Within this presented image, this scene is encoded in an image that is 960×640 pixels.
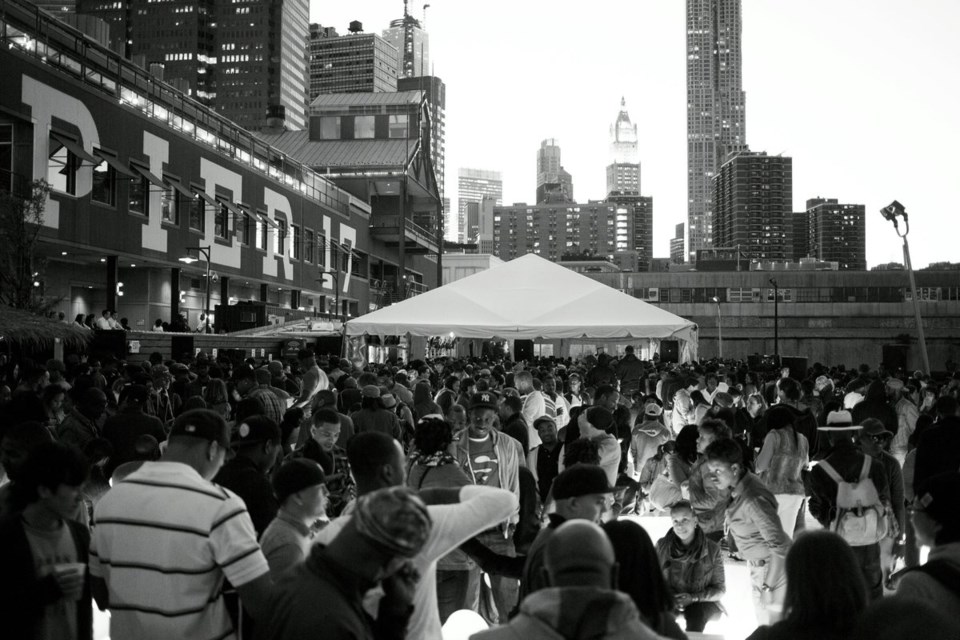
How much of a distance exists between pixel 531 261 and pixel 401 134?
180ft

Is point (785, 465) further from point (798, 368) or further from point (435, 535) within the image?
point (798, 368)

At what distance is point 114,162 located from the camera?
28.6 m

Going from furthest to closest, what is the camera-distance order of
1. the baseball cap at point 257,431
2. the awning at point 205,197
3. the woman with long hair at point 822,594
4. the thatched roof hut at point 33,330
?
1. the awning at point 205,197
2. the thatched roof hut at point 33,330
3. the baseball cap at point 257,431
4. the woman with long hair at point 822,594

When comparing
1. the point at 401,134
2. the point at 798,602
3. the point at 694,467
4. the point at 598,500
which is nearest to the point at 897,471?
the point at 694,467

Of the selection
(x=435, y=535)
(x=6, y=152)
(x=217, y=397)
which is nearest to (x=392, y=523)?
(x=435, y=535)

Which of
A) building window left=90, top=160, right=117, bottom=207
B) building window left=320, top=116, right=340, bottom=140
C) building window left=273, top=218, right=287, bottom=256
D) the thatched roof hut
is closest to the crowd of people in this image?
the thatched roof hut

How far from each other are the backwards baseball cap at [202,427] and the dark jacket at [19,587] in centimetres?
67

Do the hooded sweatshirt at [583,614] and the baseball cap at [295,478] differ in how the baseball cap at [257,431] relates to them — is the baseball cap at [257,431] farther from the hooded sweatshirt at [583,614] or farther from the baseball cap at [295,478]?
the hooded sweatshirt at [583,614]

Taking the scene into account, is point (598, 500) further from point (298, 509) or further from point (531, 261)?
point (531, 261)

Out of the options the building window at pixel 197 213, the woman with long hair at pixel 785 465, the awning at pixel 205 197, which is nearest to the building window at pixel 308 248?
the building window at pixel 197 213

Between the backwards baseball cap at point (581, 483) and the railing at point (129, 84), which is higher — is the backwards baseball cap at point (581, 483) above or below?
below

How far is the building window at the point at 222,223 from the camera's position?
39250 mm

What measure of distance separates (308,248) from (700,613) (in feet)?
156

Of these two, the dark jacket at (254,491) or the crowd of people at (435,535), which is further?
the dark jacket at (254,491)
